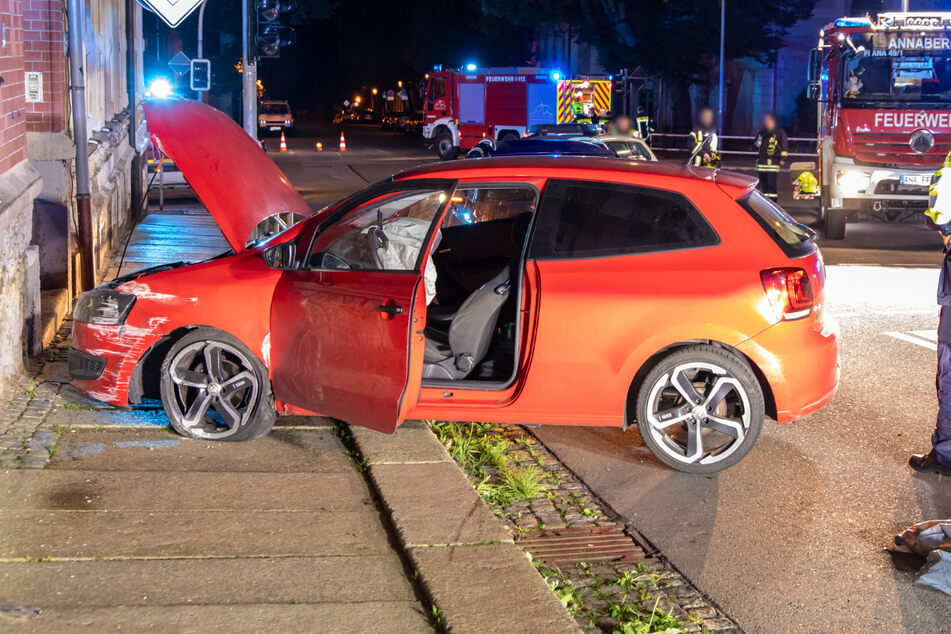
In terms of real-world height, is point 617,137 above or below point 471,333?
above

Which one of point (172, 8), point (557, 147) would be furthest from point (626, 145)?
point (172, 8)

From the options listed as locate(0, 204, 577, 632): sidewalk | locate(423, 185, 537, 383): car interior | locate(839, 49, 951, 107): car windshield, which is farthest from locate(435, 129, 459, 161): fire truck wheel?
locate(0, 204, 577, 632): sidewalk

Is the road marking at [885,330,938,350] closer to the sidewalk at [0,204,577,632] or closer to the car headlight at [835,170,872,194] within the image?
the sidewalk at [0,204,577,632]

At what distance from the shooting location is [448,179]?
20.9 ft

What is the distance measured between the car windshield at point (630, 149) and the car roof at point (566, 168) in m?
10.0

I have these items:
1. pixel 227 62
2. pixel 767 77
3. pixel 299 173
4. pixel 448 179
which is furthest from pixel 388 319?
pixel 227 62

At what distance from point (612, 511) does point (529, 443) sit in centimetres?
127

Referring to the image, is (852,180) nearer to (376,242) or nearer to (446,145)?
(376,242)

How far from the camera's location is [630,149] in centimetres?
1688

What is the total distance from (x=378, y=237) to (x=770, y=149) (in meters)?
16.6

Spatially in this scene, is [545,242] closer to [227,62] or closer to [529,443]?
[529,443]

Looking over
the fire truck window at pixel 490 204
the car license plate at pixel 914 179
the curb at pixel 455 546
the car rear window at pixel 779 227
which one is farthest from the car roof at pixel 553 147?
the curb at pixel 455 546

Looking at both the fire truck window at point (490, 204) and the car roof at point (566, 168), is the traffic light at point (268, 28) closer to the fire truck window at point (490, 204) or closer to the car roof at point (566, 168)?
the fire truck window at point (490, 204)

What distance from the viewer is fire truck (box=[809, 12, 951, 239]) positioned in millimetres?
17062
